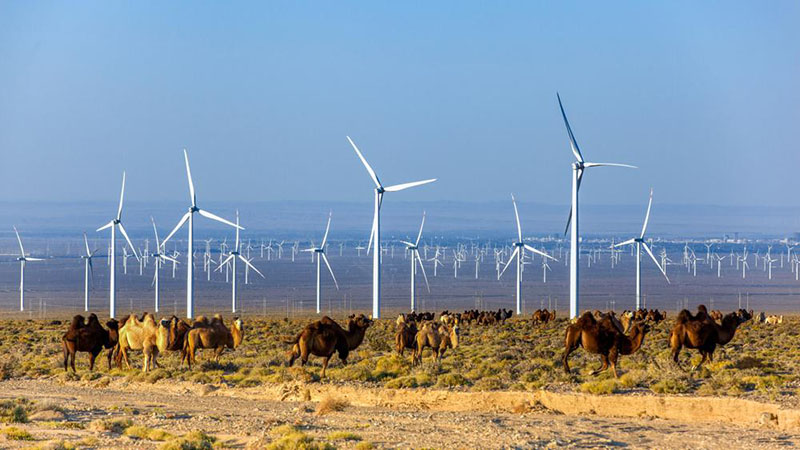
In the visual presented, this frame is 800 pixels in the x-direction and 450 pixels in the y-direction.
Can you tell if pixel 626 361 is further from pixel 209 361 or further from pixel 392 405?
pixel 209 361

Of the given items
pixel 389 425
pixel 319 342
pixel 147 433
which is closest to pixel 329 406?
pixel 389 425

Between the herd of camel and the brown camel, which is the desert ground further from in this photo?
the brown camel

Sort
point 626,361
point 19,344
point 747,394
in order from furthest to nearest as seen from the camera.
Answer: point 19,344, point 626,361, point 747,394

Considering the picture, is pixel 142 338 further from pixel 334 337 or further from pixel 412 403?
pixel 412 403

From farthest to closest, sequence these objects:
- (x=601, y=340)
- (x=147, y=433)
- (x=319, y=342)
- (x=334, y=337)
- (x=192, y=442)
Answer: (x=334, y=337) → (x=319, y=342) → (x=601, y=340) → (x=147, y=433) → (x=192, y=442)

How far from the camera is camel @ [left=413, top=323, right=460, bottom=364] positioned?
107 feet

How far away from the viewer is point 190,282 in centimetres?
7344

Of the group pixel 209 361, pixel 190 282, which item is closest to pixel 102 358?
A: pixel 209 361

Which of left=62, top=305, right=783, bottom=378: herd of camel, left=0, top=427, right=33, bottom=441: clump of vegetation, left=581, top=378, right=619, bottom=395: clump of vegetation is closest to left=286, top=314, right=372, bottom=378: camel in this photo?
left=62, top=305, right=783, bottom=378: herd of camel

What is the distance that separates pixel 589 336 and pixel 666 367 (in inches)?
71.1

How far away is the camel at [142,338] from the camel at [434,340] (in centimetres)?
658

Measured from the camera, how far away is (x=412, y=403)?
2708cm

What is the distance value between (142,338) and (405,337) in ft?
21.8

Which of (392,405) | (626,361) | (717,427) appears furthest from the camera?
(626,361)
